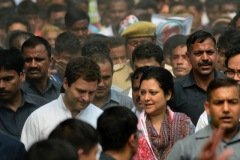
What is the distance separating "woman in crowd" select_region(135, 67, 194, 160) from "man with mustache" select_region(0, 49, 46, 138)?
1.16m

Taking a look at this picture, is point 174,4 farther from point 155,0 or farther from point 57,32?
point 57,32

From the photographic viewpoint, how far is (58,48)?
15227 mm

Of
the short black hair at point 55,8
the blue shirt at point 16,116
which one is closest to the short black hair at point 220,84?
the blue shirt at point 16,116

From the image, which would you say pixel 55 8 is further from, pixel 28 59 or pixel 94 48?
pixel 28 59

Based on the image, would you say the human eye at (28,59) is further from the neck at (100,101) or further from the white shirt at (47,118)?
the white shirt at (47,118)

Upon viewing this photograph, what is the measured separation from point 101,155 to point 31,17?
11326mm

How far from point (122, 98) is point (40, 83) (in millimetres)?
860

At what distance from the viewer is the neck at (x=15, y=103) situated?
12.2 metres

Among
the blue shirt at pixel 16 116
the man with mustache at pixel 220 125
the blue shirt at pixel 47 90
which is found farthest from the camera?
the blue shirt at pixel 47 90

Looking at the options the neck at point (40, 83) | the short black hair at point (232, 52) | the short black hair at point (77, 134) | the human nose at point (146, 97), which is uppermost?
the short black hair at point (77, 134)

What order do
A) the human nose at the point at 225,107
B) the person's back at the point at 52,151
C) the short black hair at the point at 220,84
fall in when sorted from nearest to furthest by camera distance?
1. the person's back at the point at 52,151
2. the human nose at the point at 225,107
3. the short black hair at the point at 220,84

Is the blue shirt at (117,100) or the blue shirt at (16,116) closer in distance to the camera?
the blue shirt at (16,116)

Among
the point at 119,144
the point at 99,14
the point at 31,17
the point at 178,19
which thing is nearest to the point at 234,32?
the point at 178,19

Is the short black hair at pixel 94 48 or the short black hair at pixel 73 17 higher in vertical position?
the short black hair at pixel 94 48
